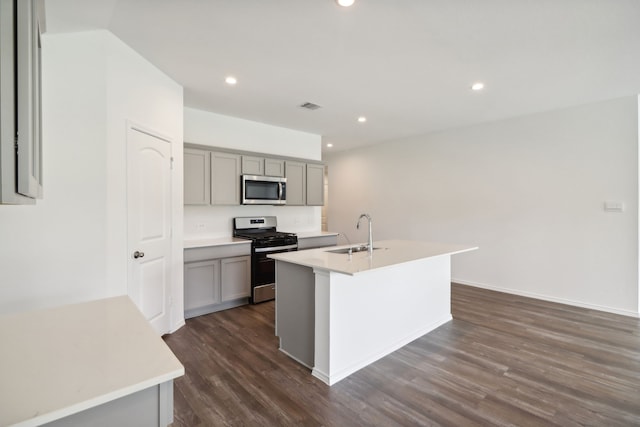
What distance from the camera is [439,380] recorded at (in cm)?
239

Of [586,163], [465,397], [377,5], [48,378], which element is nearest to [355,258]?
[465,397]

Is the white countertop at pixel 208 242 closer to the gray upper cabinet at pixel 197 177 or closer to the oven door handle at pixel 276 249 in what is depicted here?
the oven door handle at pixel 276 249

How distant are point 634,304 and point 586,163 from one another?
1.78 meters

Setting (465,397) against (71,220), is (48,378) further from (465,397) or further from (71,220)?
(465,397)

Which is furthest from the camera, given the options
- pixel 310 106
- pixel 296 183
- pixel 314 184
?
pixel 314 184

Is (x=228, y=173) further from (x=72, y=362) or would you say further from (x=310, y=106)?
(x=72, y=362)

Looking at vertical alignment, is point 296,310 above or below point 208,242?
below

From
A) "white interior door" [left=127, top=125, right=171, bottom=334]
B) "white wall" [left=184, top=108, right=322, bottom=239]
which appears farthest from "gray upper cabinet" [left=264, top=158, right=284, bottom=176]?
"white interior door" [left=127, top=125, right=171, bottom=334]

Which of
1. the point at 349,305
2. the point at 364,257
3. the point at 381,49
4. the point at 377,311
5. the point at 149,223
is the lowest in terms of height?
the point at 377,311

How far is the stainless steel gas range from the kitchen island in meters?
1.26

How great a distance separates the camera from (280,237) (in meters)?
4.39

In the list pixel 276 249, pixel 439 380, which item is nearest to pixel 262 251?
pixel 276 249

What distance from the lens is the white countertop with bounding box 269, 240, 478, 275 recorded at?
7.59 ft

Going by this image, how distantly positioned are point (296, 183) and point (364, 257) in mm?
2659
